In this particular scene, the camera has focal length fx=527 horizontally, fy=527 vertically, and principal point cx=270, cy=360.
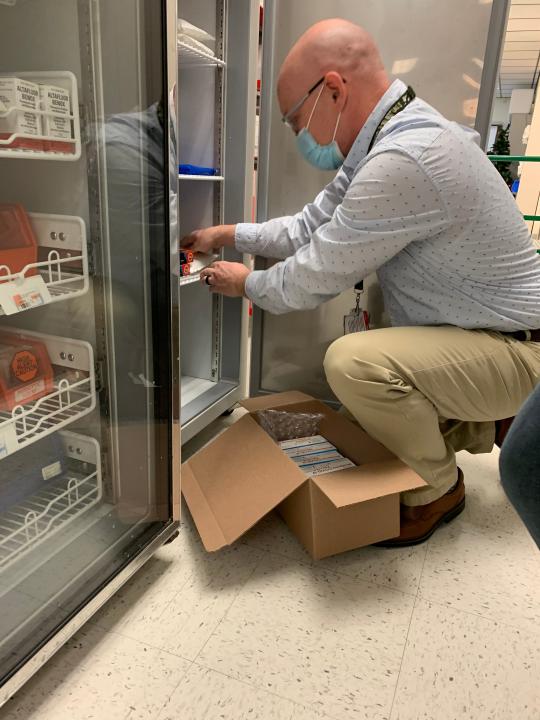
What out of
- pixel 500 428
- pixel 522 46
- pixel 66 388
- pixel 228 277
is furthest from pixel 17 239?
pixel 522 46

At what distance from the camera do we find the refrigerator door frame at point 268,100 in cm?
166

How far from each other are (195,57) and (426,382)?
1.25 m

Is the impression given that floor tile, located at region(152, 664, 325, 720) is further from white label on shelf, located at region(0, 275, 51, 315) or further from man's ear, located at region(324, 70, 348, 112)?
man's ear, located at region(324, 70, 348, 112)

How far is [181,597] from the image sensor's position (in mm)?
1201

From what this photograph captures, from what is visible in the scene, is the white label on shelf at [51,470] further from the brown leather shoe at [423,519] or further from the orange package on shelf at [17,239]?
the brown leather shoe at [423,519]

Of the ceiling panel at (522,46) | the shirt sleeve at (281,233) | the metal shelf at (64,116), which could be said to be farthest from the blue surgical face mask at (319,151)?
the ceiling panel at (522,46)

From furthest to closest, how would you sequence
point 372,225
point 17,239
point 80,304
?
point 372,225
point 80,304
point 17,239

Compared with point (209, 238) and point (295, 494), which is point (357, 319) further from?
point (295, 494)

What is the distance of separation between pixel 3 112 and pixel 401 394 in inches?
40.4

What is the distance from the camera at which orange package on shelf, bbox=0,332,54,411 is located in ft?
3.39

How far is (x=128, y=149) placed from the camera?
107 centimetres

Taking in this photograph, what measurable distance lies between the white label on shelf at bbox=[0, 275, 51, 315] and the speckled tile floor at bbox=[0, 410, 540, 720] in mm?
685

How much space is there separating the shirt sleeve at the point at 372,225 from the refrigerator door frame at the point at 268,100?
0.68m

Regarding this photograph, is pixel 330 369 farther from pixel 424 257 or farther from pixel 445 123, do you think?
pixel 445 123
